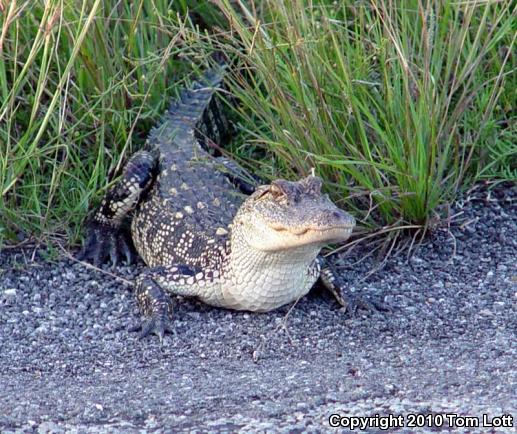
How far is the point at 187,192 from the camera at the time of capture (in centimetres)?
728

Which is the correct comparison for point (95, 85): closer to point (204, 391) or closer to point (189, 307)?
point (189, 307)

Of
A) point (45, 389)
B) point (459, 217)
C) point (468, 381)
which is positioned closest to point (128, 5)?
point (459, 217)

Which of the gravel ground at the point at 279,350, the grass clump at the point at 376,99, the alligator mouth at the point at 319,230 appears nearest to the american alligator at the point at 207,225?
the alligator mouth at the point at 319,230

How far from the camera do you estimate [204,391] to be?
559cm

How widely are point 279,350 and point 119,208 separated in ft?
5.94

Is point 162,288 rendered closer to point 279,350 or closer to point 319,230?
point 279,350

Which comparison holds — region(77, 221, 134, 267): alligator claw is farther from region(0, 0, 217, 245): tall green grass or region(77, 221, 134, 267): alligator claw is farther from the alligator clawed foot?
the alligator clawed foot

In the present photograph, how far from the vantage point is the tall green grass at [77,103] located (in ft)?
23.4

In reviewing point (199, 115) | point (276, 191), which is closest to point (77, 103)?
point (199, 115)

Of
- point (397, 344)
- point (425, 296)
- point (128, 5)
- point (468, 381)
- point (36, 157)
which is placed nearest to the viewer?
point (468, 381)

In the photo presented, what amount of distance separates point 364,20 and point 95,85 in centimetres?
169

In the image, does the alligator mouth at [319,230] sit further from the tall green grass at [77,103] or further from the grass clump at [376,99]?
the tall green grass at [77,103]

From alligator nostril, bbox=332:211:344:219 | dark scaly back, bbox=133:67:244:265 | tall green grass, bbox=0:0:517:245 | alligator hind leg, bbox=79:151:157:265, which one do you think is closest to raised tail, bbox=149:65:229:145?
dark scaly back, bbox=133:67:244:265

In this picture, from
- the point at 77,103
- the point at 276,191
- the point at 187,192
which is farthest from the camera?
the point at 77,103
